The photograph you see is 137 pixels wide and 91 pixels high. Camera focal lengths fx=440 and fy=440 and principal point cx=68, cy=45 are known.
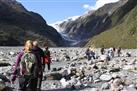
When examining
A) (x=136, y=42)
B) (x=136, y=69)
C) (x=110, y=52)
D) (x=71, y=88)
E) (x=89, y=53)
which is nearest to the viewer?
(x=71, y=88)

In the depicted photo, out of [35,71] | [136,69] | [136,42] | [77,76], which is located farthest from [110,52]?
[136,42]

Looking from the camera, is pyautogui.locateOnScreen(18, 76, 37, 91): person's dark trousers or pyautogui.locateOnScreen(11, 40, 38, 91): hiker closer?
pyautogui.locateOnScreen(11, 40, 38, 91): hiker

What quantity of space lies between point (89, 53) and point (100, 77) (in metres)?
31.2

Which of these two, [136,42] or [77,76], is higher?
[136,42]

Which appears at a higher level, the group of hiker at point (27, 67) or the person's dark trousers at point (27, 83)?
the group of hiker at point (27, 67)

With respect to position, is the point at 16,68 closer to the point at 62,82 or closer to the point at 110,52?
the point at 62,82

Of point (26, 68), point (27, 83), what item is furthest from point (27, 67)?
point (27, 83)

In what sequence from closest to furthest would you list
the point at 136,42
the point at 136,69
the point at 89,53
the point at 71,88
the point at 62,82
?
the point at 71,88, the point at 62,82, the point at 136,69, the point at 89,53, the point at 136,42

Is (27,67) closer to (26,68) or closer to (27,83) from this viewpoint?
(26,68)

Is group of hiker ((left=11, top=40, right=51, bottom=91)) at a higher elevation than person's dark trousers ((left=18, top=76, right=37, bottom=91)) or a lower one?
higher

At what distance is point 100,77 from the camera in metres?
30.2

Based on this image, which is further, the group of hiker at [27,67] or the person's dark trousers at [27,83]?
the person's dark trousers at [27,83]

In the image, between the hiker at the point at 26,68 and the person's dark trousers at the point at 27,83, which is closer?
the hiker at the point at 26,68

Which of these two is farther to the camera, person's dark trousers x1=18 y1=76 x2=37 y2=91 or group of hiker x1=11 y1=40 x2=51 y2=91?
person's dark trousers x1=18 y1=76 x2=37 y2=91
